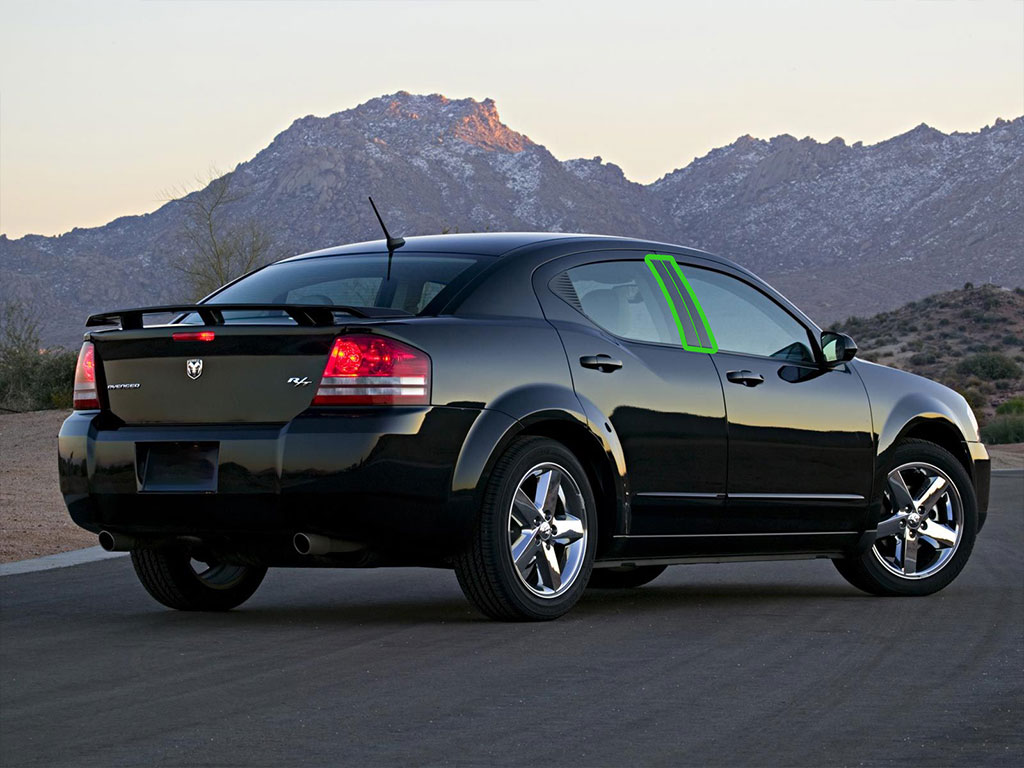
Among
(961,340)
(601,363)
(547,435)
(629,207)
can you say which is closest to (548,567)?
(547,435)

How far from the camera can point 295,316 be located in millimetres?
7656

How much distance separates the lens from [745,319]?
9445 millimetres

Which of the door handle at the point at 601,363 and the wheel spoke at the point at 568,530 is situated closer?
the wheel spoke at the point at 568,530

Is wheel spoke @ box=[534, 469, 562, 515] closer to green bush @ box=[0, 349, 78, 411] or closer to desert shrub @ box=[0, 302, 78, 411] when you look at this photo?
desert shrub @ box=[0, 302, 78, 411]

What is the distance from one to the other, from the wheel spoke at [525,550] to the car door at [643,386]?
58cm

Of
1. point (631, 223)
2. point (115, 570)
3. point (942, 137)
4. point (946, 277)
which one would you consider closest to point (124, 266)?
point (631, 223)

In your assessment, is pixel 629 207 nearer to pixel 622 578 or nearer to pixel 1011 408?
pixel 1011 408

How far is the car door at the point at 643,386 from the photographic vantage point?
8.38m

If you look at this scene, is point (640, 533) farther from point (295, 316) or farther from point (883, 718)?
point (883, 718)

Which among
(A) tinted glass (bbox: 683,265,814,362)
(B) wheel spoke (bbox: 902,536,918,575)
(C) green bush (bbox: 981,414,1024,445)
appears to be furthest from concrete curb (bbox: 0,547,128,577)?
(C) green bush (bbox: 981,414,1024,445)

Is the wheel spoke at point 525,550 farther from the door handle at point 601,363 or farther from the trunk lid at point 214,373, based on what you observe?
the trunk lid at point 214,373

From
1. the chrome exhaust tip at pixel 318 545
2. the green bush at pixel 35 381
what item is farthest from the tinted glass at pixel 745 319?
the green bush at pixel 35 381

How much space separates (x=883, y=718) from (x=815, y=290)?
127 m

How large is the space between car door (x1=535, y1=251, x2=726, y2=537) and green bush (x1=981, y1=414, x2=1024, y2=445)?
129ft
